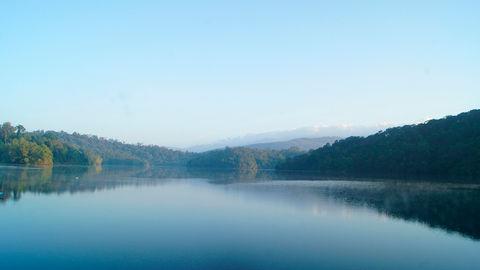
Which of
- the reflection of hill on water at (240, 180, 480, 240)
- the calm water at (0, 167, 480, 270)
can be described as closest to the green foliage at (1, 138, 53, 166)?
the calm water at (0, 167, 480, 270)

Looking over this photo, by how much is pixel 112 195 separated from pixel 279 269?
925 inches

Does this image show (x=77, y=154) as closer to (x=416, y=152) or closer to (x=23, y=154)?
(x=23, y=154)

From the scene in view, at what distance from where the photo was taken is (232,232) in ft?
66.1

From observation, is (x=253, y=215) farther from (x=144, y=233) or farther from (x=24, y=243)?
(x=24, y=243)

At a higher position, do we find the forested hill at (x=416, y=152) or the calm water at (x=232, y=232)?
the forested hill at (x=416, y=152)

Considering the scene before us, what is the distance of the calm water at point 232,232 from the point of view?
14984 millimetres

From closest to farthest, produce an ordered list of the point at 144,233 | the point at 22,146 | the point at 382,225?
the point at 144,233
the point at 382,225
the point at 22,146

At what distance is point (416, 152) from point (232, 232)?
64.2 meters

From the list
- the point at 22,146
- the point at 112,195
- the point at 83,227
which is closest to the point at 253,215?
the point at 83,227

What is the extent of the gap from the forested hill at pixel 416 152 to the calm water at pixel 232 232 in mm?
35480

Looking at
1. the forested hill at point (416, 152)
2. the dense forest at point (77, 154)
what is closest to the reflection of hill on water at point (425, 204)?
the forested hill at point (416, 152)

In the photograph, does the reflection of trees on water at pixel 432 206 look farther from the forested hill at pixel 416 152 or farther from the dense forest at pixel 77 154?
the dense forest at pixel 77 154

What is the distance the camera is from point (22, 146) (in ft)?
290

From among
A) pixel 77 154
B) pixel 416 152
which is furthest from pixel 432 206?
pixel 77 154
